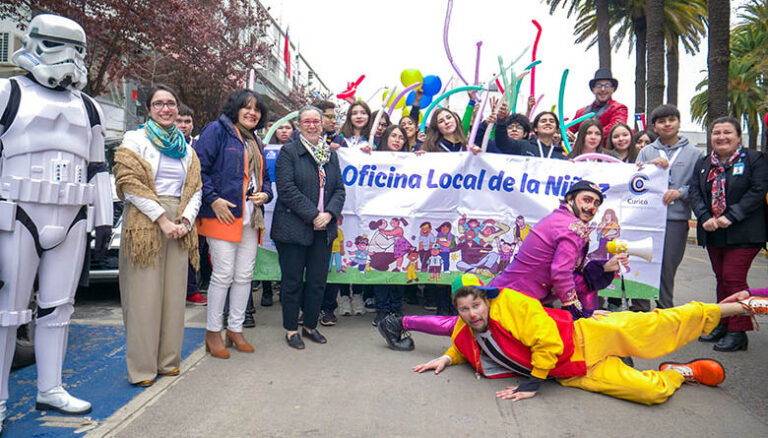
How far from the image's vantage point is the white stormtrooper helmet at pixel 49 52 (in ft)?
9.02

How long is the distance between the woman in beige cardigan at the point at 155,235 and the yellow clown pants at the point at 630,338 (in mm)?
2584

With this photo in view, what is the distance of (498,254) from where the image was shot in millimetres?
4910

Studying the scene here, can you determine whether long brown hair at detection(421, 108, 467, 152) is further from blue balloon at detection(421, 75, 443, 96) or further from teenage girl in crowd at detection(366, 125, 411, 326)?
blue balloon at detection(421, 75, 443, 96)

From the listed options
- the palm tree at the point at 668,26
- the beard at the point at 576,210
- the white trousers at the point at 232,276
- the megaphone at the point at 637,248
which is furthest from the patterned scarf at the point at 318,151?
the palm tree at the point at 668,26

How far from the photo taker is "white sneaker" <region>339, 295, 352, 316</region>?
5.37 meters

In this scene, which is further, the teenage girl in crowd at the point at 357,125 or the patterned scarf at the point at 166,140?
the teenage girl in crowd at the point at 357,125

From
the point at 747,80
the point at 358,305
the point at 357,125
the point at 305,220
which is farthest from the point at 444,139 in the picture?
the point at 747,80

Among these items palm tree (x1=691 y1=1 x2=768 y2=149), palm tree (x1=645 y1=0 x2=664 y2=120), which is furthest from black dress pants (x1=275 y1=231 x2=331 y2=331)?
palm tree (x1=691 y1=1 x2=768 y2=149)

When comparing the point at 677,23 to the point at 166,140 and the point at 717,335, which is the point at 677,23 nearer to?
the point at 717,335

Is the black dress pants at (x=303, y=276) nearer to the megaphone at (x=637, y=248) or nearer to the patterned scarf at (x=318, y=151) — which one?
the patterned scarf at (x=318, y=151)

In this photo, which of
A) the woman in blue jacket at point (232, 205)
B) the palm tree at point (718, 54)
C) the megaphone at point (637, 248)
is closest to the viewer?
the woman in blue jacket at point (232, 205)

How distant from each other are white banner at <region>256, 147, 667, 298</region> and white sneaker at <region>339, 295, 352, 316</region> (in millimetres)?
519

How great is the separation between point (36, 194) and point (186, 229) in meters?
0.90

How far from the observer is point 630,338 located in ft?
10.8
